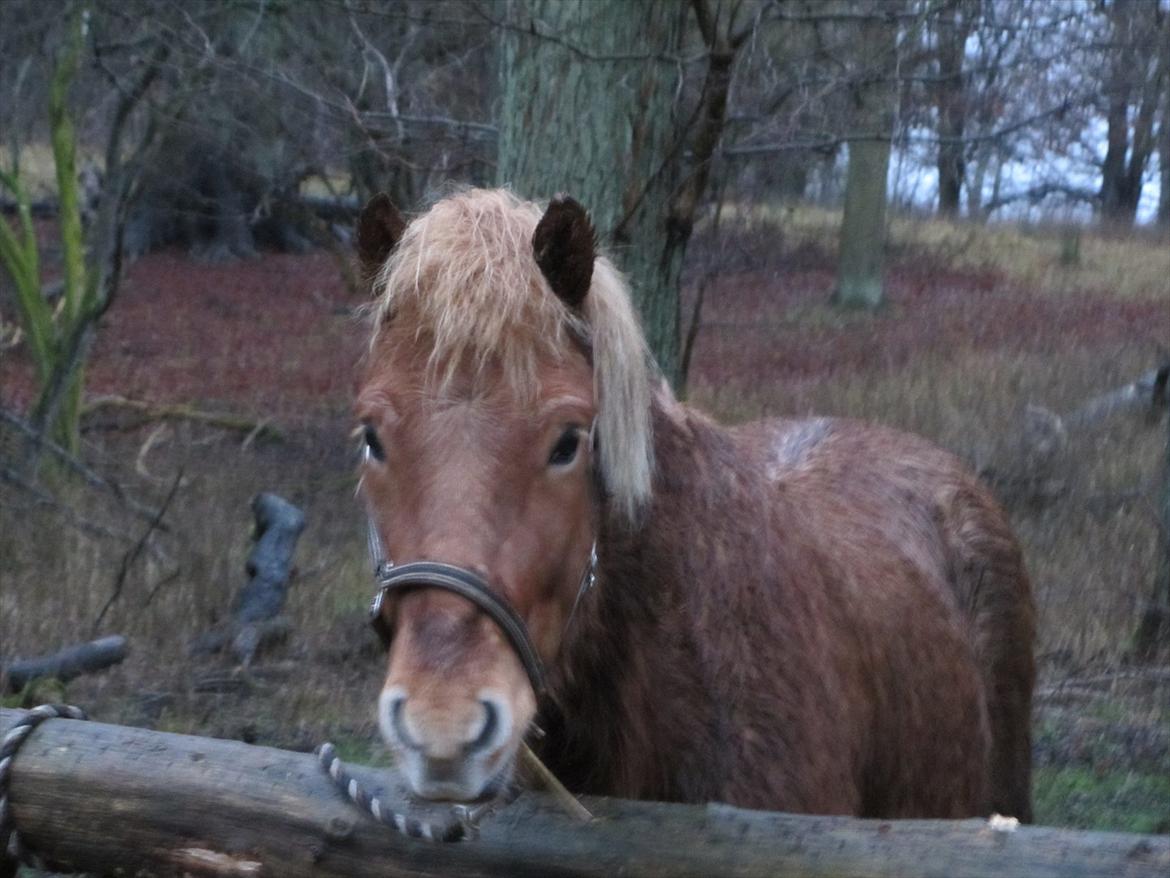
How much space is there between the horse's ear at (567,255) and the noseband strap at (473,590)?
0.65 metres

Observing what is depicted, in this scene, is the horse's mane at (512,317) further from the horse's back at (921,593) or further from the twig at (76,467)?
the twig at (76,467)

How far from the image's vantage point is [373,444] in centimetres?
265

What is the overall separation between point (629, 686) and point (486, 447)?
0.65 meters

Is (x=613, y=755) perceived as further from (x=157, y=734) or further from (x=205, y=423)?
(x=205, y=423)

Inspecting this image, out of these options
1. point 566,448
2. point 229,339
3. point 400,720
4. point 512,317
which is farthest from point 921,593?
point 229,339

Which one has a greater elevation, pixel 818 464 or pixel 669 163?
pixel 669 163

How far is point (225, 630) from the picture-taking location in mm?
6996

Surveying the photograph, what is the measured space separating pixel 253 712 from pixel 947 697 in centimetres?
319

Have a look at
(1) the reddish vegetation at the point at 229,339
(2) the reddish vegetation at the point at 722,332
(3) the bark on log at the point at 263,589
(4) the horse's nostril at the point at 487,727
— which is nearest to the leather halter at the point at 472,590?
(4) the horse's nostril at the point at 487,727

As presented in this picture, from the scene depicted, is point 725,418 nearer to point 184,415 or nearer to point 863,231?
point 184,415

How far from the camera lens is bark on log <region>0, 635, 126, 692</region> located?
5.89 m

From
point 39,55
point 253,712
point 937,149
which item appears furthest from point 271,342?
point 253,712

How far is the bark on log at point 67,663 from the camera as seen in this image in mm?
5887

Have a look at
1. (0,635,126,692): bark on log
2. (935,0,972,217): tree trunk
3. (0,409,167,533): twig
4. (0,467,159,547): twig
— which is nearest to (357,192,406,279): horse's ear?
(0,635,126,692): bark on log
